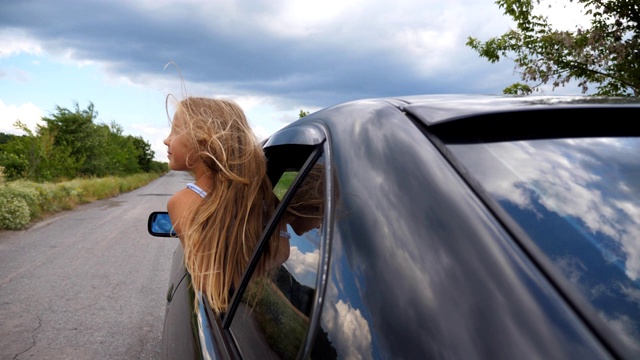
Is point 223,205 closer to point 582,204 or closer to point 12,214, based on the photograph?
point 582,204

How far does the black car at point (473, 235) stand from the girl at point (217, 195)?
48cm

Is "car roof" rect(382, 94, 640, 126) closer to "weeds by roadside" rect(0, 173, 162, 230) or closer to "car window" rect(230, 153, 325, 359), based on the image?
"car window" rect(230, 153, 325, 359)

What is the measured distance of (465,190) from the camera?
85 cm

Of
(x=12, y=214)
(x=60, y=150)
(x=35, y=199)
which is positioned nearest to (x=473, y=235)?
(x=12, y=214)

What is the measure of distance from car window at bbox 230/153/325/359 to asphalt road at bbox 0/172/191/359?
10.0ft

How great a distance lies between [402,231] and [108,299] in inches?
222

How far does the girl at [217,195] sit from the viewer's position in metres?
1.68

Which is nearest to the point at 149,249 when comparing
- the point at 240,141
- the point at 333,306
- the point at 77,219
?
the point at 77,219

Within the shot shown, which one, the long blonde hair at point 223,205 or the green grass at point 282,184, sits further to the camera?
the green grass at point 282,184

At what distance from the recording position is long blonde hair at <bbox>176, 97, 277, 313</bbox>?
1.68 m

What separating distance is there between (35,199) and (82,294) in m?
9.74

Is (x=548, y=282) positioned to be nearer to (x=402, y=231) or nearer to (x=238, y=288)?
(x=402, y=231)

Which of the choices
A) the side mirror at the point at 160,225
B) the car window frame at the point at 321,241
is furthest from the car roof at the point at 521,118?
the side mirror at the point at 160,225

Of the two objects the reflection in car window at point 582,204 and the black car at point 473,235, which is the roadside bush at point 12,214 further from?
the reflection in car window at point 582,204
